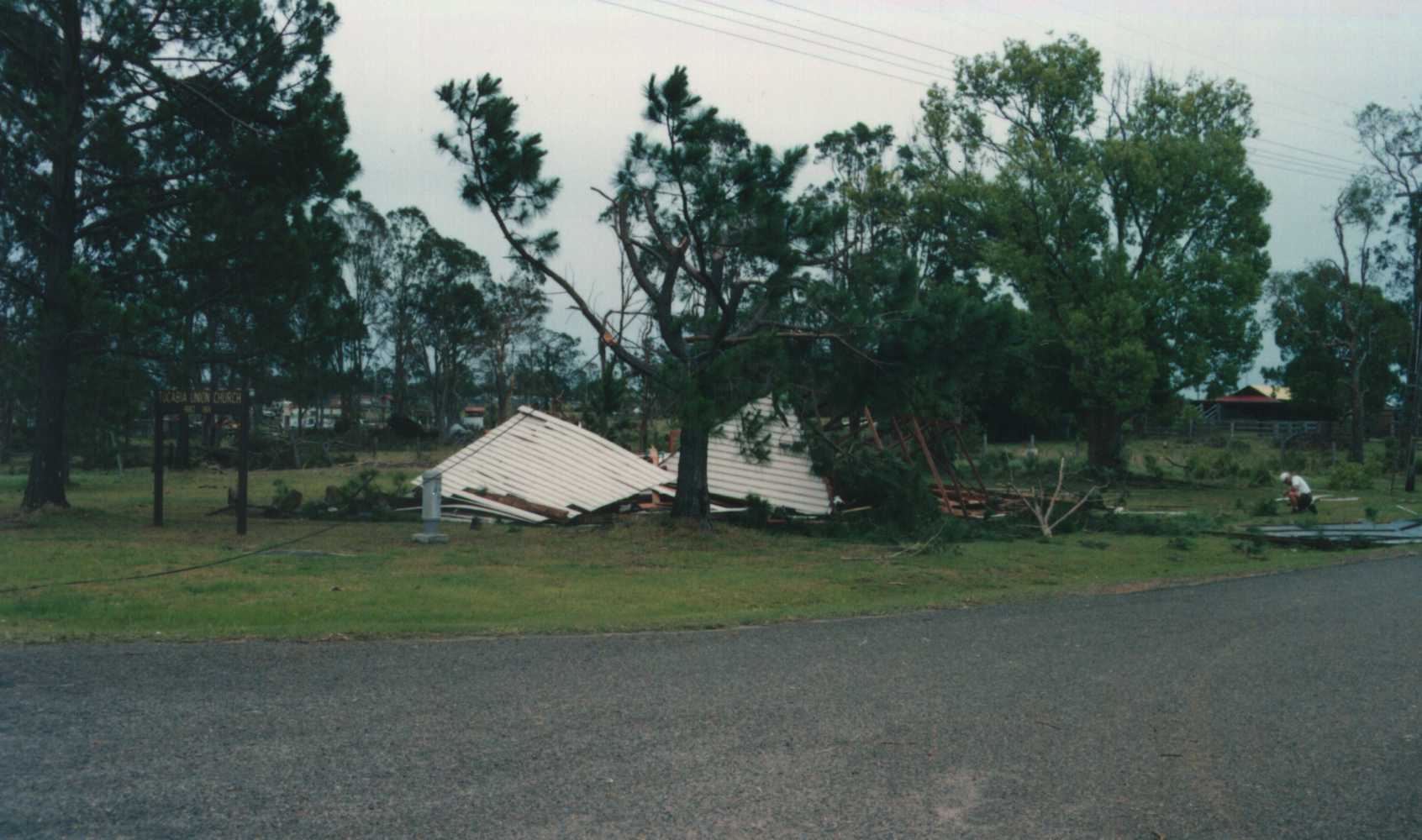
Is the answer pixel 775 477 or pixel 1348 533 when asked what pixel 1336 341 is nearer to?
pixel 1348 533

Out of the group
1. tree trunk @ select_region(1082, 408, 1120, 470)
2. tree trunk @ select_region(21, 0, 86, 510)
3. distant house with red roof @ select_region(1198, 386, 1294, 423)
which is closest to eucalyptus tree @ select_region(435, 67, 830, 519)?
tree trunk @ select_region(21, 0, 86, 510)

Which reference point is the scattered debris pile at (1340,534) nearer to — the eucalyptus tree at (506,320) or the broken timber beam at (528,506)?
the broken timber beam at (528,506)

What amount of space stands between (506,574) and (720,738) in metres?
7.36

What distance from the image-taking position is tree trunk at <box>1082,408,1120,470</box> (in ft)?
119

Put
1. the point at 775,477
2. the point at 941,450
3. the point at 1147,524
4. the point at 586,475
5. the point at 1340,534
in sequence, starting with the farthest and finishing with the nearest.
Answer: the point at 941,450 → the point at 586,475 → the point at 775,477 → the point at 1147,524 → the point at 1340,534

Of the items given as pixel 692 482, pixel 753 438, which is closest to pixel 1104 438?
pixel 753 438

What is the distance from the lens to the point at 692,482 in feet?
56.7

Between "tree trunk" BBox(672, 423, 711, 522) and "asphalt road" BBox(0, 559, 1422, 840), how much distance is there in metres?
8.27

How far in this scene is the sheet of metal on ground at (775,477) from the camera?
20359mm

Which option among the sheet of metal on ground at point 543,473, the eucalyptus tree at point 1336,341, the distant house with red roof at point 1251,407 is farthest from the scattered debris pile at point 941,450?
the distant house with red roof at point 1251,407

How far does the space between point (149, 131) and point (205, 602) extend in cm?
1273

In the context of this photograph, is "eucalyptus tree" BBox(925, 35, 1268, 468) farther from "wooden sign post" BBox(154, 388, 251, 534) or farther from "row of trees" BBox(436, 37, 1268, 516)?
"wooden sign post" BBox(154, 388, 251, 534)

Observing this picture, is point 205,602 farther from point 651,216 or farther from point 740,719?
point 651,216

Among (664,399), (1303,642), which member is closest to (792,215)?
(664,399)
